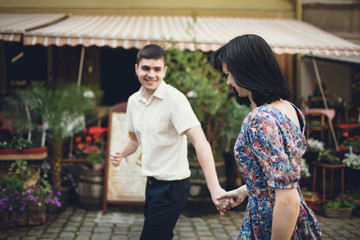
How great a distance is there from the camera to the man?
8.31 feet

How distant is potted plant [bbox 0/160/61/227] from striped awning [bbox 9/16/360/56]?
2.73 meters

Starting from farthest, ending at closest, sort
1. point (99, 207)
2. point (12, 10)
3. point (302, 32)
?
point (12, 10) < point (302, 32) < point (99, 207)

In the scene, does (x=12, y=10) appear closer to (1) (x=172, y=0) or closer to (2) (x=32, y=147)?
(1) (x=172, y=0)

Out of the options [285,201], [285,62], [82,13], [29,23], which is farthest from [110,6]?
[285,201]

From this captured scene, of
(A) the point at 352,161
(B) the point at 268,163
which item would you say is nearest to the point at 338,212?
(A) the point at 352,161

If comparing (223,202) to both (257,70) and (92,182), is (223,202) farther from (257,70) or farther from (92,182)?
(92,182)

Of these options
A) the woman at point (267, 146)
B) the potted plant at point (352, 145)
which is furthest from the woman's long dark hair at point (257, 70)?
the potted plant at point (352, 145)

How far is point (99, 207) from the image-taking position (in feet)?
18.4

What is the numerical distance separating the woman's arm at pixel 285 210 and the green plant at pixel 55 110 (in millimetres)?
4667

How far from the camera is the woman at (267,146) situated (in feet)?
4.59

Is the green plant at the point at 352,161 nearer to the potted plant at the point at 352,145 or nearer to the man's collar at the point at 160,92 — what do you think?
the potted plant at the point at 352,145

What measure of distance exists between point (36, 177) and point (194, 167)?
7.71 ft

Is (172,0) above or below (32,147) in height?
above

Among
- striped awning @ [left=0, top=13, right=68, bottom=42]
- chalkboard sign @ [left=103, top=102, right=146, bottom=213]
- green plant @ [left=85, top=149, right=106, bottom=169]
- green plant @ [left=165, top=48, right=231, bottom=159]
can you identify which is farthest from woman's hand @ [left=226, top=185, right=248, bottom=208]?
striped awning @ [left=0, top=13, right=68, bottom=42]
